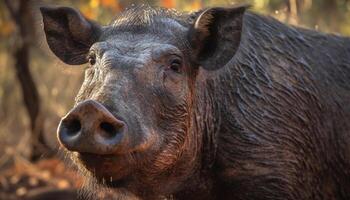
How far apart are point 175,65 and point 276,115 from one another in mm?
1034

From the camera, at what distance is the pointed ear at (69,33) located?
7363 mm

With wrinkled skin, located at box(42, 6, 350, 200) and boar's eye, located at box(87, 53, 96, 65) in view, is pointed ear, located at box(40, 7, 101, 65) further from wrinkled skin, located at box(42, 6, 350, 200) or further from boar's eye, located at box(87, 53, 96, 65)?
boar's eye, located at box(87, 53, 96, 65)

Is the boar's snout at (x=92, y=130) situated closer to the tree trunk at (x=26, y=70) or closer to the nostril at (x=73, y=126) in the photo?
the nostril at (x=73, y=126)

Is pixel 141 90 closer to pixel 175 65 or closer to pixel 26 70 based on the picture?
pixel 175 65

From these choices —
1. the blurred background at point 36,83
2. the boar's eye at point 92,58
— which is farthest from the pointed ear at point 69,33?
the blurred background at point 36,83

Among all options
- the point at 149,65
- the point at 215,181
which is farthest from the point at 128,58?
the point at 215,181

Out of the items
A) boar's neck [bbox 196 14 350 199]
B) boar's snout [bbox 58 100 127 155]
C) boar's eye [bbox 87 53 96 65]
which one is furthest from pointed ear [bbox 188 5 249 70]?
boar's snout [bbox 58 100 127 155]

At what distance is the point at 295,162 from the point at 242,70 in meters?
0.85

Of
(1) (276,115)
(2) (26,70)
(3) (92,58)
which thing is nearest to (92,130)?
(3) (92,58)

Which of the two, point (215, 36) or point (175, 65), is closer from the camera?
point (175, 65)

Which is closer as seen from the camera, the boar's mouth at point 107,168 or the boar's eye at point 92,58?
the boar's mouth at point 107,168

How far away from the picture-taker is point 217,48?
23.8 ft

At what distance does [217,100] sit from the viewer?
747cm

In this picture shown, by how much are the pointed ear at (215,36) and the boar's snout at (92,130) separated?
146 cm
